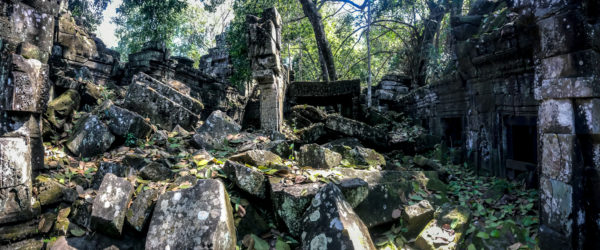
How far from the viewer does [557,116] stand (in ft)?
9.25

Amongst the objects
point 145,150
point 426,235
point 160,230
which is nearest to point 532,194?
point 426,235

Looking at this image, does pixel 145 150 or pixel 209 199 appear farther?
pixel 145 150

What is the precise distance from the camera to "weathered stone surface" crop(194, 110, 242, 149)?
4713 mm

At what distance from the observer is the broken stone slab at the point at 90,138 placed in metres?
4.00

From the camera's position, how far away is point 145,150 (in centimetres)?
408

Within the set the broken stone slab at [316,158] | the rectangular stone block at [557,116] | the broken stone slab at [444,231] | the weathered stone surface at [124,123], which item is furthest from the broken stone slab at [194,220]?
the rectangular stone block at [557,116]

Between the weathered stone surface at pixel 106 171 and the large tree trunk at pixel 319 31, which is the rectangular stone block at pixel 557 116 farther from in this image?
the large tree trunk at pixel 319 31

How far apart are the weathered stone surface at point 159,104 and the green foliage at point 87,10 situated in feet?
43.5

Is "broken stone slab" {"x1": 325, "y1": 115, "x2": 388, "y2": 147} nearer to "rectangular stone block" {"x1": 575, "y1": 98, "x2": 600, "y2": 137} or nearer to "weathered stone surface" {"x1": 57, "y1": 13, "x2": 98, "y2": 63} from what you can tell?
"rectangular stone block" {"x1": 575, "y1": 98, "x2": 600, "y2": 137}

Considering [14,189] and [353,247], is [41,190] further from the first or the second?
[353,247]

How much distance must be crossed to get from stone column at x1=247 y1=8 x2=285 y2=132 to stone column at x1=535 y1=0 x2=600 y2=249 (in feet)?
14.6

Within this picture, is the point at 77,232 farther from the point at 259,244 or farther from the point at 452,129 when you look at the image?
the point at 452,129

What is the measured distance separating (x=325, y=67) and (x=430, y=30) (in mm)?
4834

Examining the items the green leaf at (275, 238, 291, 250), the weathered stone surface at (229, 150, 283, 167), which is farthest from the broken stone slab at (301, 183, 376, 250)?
the weathered stone surface at (229, 150, 283, 167)
